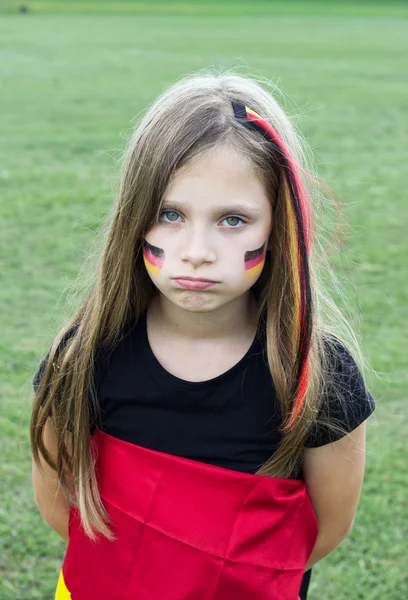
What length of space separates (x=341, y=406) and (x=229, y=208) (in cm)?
48

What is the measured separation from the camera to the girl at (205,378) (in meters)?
1.87

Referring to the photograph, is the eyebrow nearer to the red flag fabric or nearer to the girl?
the girl

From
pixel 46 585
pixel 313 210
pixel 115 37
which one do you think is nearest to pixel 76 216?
pixel 46 585

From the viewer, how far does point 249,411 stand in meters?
1.97

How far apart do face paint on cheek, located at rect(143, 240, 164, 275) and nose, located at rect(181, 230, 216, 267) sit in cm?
8

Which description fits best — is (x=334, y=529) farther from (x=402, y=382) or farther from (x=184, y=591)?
(x=402, y=382)

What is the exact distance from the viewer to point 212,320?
2.00 m

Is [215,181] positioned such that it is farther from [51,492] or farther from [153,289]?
[51,492]

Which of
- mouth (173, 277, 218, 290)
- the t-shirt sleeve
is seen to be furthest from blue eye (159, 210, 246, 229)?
the t-shirt sleeve

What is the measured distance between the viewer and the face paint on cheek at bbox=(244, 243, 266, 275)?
189 centimetres

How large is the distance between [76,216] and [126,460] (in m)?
5.63

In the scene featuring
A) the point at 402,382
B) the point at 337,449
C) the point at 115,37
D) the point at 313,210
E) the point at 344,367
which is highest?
the point at 115,37

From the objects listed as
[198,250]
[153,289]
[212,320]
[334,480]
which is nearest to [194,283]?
[198,250]

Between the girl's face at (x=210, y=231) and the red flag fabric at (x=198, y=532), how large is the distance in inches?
13.4
